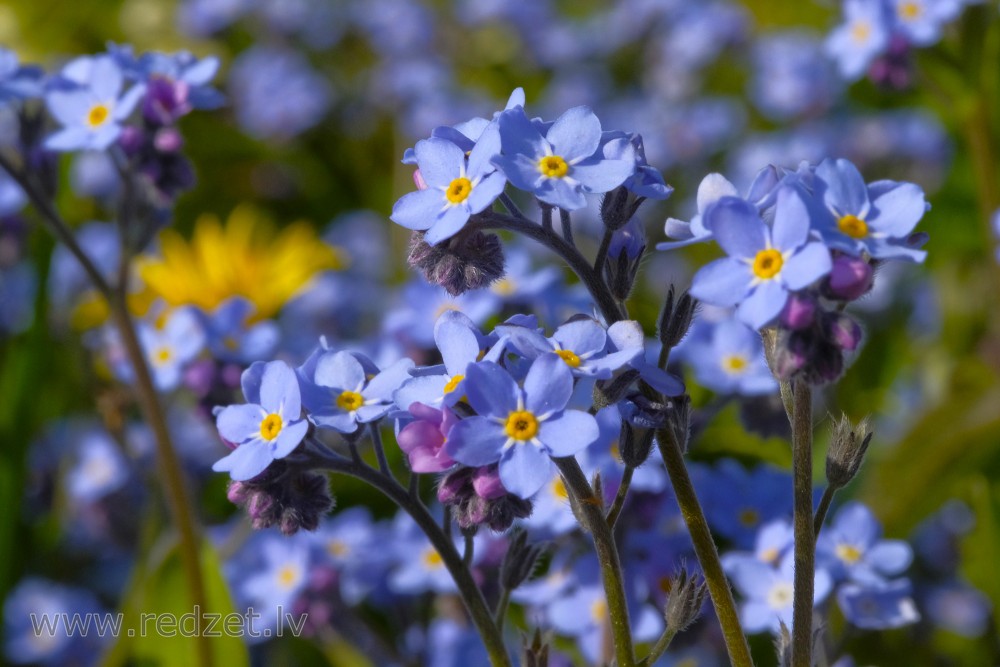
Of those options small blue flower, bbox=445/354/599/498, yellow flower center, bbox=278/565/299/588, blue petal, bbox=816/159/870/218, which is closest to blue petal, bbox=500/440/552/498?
small blue flower, bbox=445/354/599/498

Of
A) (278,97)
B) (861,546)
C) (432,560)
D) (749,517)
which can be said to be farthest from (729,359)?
(278,97)


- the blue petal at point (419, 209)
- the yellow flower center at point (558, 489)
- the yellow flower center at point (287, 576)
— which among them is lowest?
the yellow flower center at point (287, 576)

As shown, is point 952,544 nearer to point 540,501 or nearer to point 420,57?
point 540,501

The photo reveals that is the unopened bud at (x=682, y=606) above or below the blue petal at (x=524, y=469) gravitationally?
below

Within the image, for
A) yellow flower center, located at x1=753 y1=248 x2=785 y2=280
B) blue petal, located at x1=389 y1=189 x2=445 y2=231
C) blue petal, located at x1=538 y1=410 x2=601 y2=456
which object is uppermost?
blue petal, located at x1=389 y1=189 x2=445 y2=231

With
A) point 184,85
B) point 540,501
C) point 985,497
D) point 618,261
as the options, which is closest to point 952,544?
point 985,497

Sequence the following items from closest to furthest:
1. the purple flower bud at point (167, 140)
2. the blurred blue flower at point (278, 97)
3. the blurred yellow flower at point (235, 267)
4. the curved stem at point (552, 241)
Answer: the curved stem at point (552, 241)
the purple flower bud at point (167, 140)
the blurred yellow flower at point (235, 267)
the blurred blue flower at point (278, 97)

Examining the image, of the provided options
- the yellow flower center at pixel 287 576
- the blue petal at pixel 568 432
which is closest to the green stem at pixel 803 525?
the blue petal at pixel 568 432

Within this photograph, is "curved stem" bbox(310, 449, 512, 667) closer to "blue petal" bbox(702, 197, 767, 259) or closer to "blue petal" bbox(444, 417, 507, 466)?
"blue petal" bbox(444, 417, 507, 466)

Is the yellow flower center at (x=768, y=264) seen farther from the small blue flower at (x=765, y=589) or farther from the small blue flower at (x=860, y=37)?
the small blue flower at (x=860, y=37)
